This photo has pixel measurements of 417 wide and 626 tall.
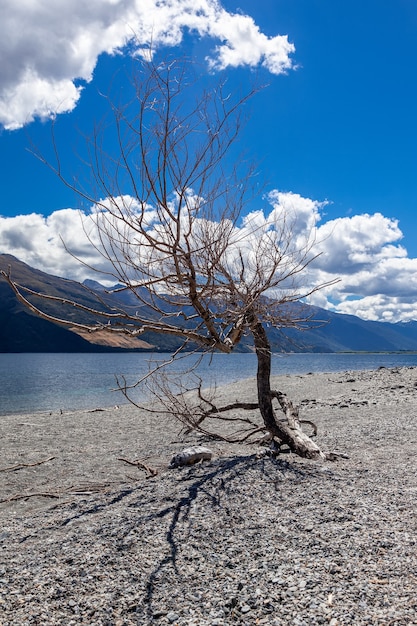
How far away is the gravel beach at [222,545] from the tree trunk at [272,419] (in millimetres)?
499

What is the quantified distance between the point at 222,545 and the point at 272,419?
4.62 meters

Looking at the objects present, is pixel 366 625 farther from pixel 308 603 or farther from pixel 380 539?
pixel 380 539

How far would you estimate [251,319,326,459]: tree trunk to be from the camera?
9.62m

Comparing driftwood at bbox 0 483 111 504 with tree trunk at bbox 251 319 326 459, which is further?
tree trunk at bbox 251 319 326 459

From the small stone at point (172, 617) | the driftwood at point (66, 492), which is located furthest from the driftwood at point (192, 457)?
the small stone at point (172, 617)

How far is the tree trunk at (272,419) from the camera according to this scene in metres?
9.62

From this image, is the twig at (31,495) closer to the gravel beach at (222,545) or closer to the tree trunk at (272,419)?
the gravel beach at (222,545)

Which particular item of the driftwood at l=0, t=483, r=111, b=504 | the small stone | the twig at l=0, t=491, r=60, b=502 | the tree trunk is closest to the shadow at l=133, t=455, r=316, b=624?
the small stone

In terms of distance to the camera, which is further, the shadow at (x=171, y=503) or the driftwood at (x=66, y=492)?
the driftwood at (x=66, y=492)

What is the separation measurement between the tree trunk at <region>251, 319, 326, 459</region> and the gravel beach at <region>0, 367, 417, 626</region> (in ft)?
1.64

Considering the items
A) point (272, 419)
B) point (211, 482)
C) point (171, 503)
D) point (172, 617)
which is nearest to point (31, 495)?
point (171, 503)

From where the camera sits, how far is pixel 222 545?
564cm

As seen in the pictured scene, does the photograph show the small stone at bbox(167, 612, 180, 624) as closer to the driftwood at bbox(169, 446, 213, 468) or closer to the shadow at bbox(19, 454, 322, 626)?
the shadow at bbox(19, 454, 322, 626)

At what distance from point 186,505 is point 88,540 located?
4.90ft
